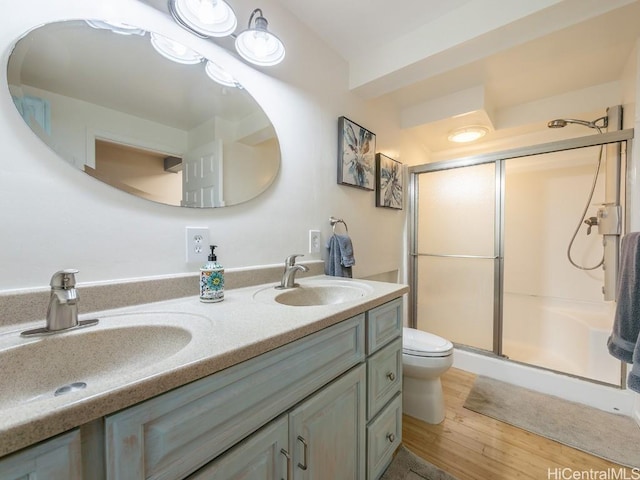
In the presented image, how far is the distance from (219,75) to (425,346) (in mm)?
1666

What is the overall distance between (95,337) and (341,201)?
134 cm

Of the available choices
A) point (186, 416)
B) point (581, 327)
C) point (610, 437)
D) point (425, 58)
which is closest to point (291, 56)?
point (425, 58)

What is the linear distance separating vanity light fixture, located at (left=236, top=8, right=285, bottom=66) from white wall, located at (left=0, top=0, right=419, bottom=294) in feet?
0.20

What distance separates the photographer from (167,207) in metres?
0.92

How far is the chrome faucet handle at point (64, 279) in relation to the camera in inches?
24.4

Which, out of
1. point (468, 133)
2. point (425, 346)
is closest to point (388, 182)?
point (468, 133)

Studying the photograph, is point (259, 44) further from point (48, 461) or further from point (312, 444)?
point (312, 444)

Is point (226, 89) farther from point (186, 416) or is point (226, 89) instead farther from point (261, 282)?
point (186, 416)

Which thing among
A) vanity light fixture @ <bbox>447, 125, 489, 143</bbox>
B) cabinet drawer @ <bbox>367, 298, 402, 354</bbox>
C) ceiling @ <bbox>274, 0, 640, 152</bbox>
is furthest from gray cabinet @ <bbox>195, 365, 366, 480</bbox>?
vanity light fixture @ <bbox>447, 125, 489, 143</bbox>

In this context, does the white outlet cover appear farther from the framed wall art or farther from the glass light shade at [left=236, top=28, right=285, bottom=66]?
the framed wall art

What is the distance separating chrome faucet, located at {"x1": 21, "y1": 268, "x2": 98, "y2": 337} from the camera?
60 cm

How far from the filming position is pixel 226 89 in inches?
43.1

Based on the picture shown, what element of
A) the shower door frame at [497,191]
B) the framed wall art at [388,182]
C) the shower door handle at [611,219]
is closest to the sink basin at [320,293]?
the framed wall art at [388,182]

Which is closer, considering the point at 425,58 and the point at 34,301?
the point at 34,301
